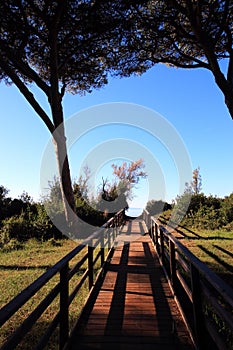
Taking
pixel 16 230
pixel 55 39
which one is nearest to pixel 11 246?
pixel 16 230

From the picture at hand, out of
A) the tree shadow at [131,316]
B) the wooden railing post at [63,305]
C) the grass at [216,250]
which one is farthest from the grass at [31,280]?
the grass at [216,250]

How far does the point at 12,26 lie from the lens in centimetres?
1077

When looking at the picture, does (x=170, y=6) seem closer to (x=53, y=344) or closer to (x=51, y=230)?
(x=51, y=230)

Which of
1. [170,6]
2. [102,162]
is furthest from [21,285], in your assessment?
[102,162]

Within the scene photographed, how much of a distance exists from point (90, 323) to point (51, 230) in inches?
393

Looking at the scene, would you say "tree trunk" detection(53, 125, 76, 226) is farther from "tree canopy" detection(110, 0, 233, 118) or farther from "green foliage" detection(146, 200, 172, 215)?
"green foliage" detection(146, 200, 172, 215)

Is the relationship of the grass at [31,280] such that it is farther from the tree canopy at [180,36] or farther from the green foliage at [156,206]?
the green foliage at [156,206]

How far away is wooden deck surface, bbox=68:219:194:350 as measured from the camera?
2818 mm

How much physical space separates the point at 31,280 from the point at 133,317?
11.3 ft

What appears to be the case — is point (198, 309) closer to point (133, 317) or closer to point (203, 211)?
point (133, 317)

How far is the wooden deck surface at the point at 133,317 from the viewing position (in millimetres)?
2818

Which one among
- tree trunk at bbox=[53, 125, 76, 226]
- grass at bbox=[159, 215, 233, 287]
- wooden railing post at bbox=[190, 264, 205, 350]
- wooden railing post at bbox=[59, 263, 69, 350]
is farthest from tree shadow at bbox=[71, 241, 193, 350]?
tree trunk at bbox=[53, 125, 76, 226]

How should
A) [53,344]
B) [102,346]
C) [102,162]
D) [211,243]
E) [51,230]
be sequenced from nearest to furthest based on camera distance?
[102,346] → [53,344] → [211,243] → [51,230] → [102,162]


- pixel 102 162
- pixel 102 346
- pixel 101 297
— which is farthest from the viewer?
pixel 102 162
